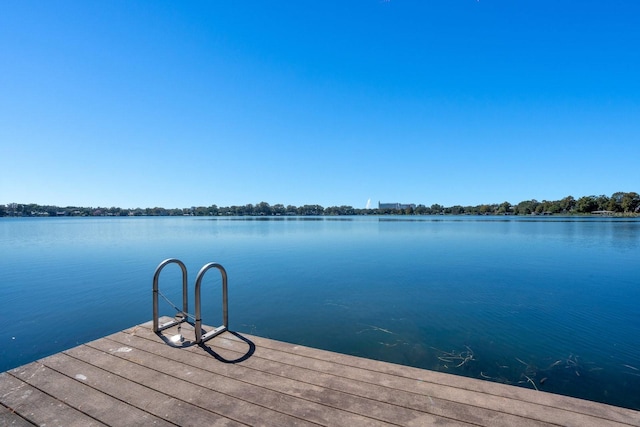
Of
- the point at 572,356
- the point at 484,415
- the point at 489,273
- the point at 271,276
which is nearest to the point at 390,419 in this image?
the point at 484,415

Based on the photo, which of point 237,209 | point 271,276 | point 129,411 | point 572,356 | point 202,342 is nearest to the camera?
point 129,411

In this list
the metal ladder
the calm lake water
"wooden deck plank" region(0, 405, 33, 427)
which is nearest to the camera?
"wooden deck plank" region(0, 405, 33, 427)

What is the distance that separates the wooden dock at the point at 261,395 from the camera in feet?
9.00

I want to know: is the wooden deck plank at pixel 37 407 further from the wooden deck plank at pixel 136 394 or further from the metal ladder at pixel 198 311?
the metal ladder at pixel 198 311

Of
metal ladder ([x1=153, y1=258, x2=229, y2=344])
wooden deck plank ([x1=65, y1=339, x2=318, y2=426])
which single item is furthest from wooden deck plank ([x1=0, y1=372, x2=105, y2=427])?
metal ladder ([x1=153, y1=258, x2=229, y2=344])

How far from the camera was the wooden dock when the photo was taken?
2742 millimetres

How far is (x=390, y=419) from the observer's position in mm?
2713

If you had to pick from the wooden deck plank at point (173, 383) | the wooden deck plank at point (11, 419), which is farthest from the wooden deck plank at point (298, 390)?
the wooden deck plank at point (11, 419)

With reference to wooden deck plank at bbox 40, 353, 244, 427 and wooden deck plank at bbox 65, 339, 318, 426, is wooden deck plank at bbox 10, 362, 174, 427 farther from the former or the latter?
wooden deck plank at bbox 65, 339, 318, 426

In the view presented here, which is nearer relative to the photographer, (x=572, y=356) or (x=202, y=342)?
(x=202, y=342)

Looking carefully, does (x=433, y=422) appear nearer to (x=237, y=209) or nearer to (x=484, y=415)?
(x=484, y=415)

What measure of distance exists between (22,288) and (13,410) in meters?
12.7

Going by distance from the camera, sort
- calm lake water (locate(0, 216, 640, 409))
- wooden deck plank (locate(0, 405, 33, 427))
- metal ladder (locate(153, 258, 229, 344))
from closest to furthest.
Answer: wooden deck plank (locate(0, 405, 33, 427)), metal ladder (locate(153, 258, 229, 344)), calm lake water (locate(0, 216, 640, 409))

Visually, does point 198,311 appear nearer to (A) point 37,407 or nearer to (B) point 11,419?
(A) point 37,407
